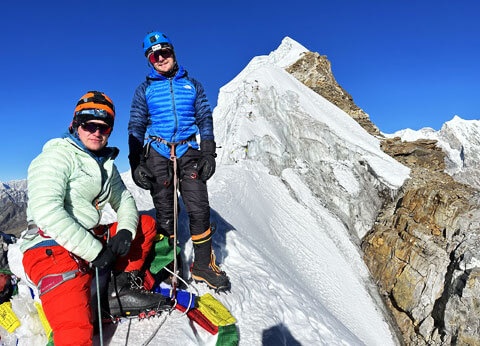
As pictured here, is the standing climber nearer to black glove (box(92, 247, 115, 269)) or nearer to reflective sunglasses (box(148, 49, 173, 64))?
reflective sunglasses (box(148, 49, 173, 64))

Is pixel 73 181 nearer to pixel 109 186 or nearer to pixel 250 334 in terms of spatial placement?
pixel 109 186

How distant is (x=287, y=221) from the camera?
43.4ft

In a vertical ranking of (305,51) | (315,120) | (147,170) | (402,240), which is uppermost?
(305,51)

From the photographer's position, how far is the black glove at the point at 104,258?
3.36 meters

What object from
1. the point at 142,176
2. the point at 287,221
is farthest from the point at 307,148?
the point at 142,176

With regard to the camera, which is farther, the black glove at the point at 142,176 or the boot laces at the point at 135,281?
the black glove at the point at 142,176

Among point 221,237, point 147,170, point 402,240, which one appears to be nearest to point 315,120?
point 402,240

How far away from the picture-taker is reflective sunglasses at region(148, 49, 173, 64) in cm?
479

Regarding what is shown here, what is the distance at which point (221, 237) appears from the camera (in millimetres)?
7281

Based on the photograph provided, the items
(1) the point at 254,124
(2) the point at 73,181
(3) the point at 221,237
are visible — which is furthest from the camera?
(1) the point at 254,124

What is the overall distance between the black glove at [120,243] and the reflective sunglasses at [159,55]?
255 cm

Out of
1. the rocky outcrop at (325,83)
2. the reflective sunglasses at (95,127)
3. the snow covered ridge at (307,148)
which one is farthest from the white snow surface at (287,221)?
the rocky outcrop at (325,83)

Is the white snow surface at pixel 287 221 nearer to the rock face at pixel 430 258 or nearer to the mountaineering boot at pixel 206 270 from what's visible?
the mountaineering boot at pixel 206 270

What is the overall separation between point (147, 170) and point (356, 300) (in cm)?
979
